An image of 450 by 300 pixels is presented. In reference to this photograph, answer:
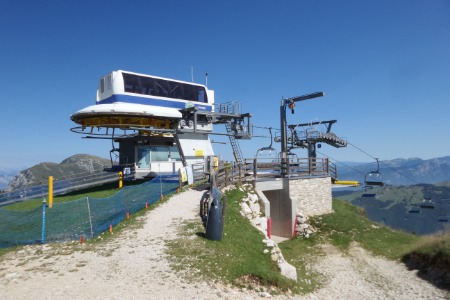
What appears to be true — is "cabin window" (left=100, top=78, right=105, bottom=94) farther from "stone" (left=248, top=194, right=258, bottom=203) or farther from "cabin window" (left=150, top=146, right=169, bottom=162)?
"stone" (left=248, top=194, right=258, bottom=203)

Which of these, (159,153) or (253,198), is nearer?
(253,198)

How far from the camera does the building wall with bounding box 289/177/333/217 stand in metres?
23.4

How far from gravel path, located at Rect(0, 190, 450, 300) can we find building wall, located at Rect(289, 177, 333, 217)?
26.1 ft

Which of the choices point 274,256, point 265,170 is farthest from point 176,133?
point 274,256

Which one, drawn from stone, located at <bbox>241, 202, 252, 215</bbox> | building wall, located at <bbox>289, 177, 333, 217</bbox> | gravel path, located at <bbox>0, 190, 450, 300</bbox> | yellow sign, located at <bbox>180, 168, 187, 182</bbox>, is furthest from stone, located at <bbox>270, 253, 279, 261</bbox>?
building wall, located at <bbox>289, 177, 333, 217</bbox>

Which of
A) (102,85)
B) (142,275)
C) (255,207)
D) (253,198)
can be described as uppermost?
(102,85)

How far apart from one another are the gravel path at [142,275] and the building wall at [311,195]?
7.96 metres

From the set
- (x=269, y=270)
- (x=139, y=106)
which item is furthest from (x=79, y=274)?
(x=139, y=106)

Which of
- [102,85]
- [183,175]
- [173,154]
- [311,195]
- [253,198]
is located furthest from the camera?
[173,154]

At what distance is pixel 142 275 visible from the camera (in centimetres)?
853

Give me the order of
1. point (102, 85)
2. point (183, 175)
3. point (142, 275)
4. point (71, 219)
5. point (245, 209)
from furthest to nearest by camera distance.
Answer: point (102, 85)
point (183, 175)
point (245, 209)
point (71, 219)
point (142, 275)

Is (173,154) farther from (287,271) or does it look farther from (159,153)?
(287,271)

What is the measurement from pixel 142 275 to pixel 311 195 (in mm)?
18243

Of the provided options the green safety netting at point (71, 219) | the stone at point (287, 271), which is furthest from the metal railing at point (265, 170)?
the stone at point (287, 271)
